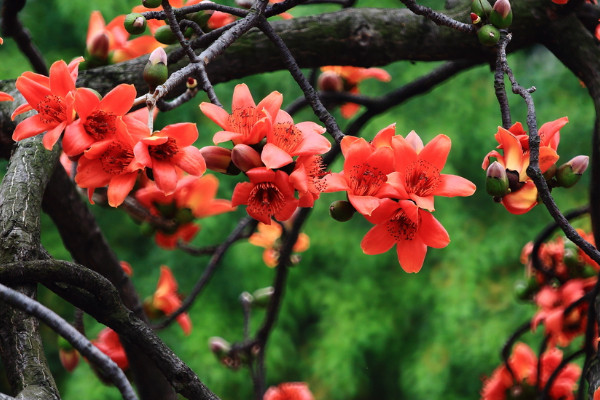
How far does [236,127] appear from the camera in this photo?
2.42 feet

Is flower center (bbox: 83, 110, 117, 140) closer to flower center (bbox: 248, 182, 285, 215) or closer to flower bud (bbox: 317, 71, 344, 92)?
flower center (bbox: 248, 182, 285, 215)

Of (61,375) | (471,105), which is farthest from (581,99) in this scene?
(61,375)

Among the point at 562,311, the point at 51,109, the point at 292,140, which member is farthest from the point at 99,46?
the point at 562,311

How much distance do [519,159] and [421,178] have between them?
0.44 ft

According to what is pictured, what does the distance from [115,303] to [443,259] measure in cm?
352

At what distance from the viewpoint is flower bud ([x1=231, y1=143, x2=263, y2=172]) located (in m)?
0.70

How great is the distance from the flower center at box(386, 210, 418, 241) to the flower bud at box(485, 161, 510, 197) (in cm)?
10

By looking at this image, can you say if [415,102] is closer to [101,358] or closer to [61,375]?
[61,375]

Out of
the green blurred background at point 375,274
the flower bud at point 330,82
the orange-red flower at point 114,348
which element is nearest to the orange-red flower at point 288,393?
the orange-red flower at point 114,348

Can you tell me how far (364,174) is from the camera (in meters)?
0.75

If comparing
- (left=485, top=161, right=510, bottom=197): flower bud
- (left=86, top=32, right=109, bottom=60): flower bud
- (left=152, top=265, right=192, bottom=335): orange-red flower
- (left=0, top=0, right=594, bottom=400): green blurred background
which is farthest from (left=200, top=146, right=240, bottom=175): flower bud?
(left=0, top=0, right=594, bottom=400): green blurred background

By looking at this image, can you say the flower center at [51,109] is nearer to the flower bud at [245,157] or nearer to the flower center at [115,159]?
the flower center at [115,159]

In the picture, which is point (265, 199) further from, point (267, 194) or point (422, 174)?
point (422, 174)

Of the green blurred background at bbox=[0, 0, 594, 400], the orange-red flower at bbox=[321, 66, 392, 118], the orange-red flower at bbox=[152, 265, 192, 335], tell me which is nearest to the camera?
the orange-red flower at bbox=[321, 66, 392, 118]
